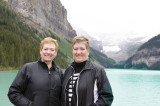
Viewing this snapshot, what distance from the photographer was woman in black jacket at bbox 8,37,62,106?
5.57 m

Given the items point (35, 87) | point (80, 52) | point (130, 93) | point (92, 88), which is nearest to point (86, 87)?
point (92, 88)

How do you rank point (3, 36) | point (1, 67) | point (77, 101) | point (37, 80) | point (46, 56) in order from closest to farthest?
point (77, 101) → point (37, 80) → point (46, 56) → point (1, 67) → point (3, 36)

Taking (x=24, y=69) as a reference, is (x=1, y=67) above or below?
below

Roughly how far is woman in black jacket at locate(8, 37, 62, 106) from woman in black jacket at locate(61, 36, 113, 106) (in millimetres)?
299

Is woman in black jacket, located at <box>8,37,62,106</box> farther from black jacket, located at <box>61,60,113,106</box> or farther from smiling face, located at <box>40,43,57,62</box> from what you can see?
black jacket, located at <box>61,60,113,106</box>

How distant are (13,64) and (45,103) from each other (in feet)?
324

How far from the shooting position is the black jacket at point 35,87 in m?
5.59

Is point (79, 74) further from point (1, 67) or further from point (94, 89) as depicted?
point (1, 67)

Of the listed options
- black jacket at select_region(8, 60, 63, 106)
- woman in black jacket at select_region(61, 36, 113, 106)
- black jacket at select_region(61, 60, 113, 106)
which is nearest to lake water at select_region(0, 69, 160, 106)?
black jacket at select_region(8, 60, 63, 106)

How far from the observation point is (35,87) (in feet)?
18.5

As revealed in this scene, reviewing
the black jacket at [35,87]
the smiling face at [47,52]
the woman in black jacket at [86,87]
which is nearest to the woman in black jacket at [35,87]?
the black jacket at [35,87]

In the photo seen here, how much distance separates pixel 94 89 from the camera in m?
5.33

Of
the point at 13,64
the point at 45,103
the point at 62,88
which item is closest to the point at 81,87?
the point at 62,88

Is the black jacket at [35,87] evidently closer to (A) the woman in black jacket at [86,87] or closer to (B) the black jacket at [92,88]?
(A) the woman in black jacket at [86,87]
